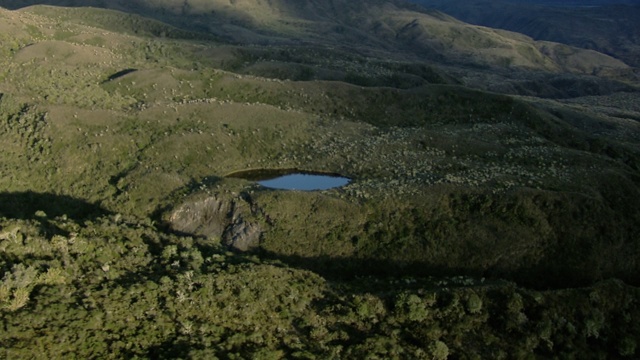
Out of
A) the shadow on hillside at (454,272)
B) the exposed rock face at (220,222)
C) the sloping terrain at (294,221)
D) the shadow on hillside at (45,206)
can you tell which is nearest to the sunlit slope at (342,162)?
the shadow on hillside at (454,272)

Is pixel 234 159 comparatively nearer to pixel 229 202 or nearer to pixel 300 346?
pixel 229 202

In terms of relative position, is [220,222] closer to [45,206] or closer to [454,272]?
[45,206]

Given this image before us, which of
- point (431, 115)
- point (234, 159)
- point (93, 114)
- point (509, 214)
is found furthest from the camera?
point (431, 115)

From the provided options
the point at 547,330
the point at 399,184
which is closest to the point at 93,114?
the point at 399,184

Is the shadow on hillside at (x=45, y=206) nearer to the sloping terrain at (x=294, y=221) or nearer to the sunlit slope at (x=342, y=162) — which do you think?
the sloping terrain at (x=294, y=221)

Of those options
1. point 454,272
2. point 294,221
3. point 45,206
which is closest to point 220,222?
point 294,221
